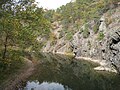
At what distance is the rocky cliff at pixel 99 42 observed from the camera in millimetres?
59719

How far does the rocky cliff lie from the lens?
59.7 metres

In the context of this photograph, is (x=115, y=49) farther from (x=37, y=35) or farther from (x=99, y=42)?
(x=99, y=42)

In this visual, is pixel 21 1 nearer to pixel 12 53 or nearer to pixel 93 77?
pixel 12 53

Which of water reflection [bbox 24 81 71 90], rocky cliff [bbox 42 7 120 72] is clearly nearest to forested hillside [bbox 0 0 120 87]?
rocky cliff [bbox 42 7 120 72]

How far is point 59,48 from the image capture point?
142 metres

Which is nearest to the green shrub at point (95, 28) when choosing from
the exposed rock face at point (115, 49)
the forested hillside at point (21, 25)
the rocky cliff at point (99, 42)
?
the rocky cliff at point (99, 42)

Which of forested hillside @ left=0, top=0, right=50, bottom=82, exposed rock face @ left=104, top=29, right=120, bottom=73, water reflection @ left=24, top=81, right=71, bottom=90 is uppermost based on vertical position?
forested hillside @ left=0, top=0, right=50, bottom=82

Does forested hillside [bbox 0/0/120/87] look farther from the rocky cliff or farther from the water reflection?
the water reflection

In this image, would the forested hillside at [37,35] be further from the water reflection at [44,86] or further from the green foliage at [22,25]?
the water reflection at [44,86]

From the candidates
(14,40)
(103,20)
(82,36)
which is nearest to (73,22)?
(82,36)

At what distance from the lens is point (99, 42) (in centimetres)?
8944

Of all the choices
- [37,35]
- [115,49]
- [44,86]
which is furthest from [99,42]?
[37,35]

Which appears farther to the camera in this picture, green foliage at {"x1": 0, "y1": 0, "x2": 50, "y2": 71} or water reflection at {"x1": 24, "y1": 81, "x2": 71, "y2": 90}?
water reflection at {"x1": 24, "y1": 81, "x2": 71, "y2": 90}

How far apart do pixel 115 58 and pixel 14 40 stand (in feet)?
96.1
